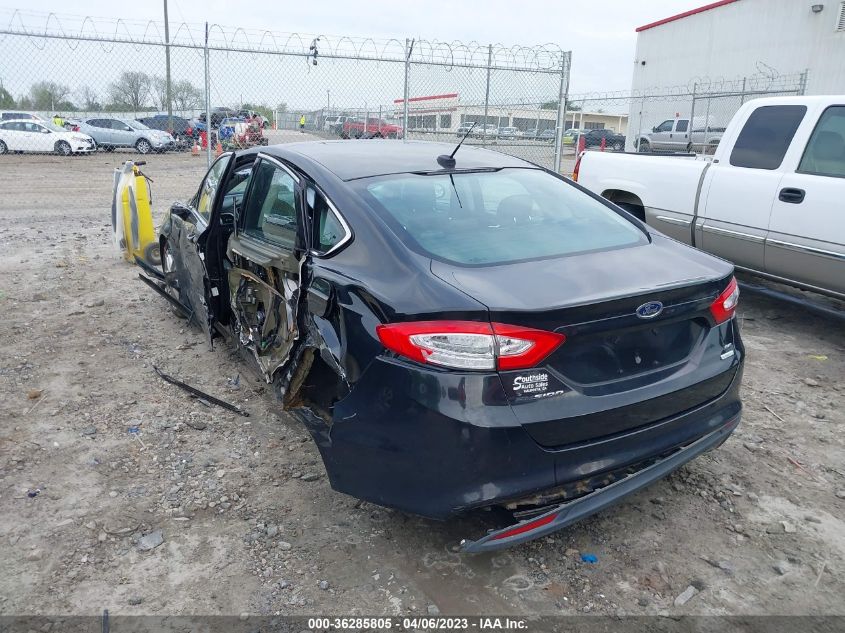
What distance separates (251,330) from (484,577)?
2102 mm

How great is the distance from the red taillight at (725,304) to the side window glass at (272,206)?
1986 mm

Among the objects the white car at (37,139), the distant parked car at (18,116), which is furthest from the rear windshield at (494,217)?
the distant parked car at (18,116)

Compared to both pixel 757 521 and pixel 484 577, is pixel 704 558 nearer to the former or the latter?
pixel 757 521

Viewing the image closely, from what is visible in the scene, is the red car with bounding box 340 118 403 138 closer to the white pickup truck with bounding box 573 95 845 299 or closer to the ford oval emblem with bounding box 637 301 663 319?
the white pickup truck with bounding box 573 95 845 299

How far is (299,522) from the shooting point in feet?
10.1

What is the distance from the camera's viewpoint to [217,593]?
2641 millimetres

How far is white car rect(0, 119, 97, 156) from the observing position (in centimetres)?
2364

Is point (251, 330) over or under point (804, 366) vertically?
over

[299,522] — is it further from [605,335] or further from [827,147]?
[827,147]

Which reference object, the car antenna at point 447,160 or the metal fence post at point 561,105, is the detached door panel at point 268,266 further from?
the metal fence post at point 561,105

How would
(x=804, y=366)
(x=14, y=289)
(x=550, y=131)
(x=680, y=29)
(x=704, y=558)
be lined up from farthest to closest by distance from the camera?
(x=680, y=29) < (x=550, y=131) < (x=14, y=289) < (x=804, y=366) < (x=704, y=558)

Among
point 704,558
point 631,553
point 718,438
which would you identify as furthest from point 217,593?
point 718,438

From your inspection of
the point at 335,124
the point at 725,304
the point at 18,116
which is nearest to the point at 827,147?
the point at 725,304

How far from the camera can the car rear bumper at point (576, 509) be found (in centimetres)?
246
